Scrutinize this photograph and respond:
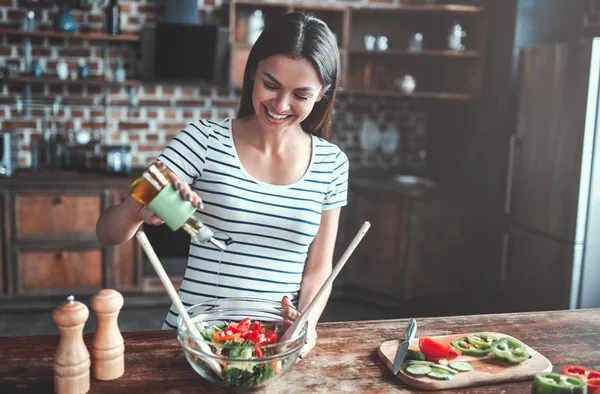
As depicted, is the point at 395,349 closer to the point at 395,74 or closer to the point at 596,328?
the point at 596,328

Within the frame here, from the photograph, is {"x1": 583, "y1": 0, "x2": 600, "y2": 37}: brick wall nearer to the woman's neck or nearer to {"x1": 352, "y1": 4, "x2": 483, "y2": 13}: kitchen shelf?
{"x1": 352, "y1": 4, "x2": 483, "y2": 13}: kitchen shelf

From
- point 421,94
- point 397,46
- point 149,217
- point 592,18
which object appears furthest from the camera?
point 397,46

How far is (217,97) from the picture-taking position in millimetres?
4383

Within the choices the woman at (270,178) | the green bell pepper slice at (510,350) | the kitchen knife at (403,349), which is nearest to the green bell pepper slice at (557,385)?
the green bell pepper slice at (510,350)

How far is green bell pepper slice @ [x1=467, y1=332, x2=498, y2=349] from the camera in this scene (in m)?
1.32

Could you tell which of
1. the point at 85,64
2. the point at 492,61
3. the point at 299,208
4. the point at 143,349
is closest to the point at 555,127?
the point at 492,61

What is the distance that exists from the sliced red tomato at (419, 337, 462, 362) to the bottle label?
590mm

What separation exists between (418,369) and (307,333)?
9.6 inches

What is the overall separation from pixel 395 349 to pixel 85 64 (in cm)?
356

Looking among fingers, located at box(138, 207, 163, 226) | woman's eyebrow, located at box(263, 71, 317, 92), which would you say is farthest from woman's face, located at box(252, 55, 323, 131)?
fingers, located at box(138, 207, 163, 226)

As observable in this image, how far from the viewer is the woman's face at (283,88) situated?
4.59 feet

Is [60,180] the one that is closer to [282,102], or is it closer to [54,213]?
[54,213]

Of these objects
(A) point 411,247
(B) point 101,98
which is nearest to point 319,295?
(A) point 411,247

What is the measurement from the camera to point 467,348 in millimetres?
1311
